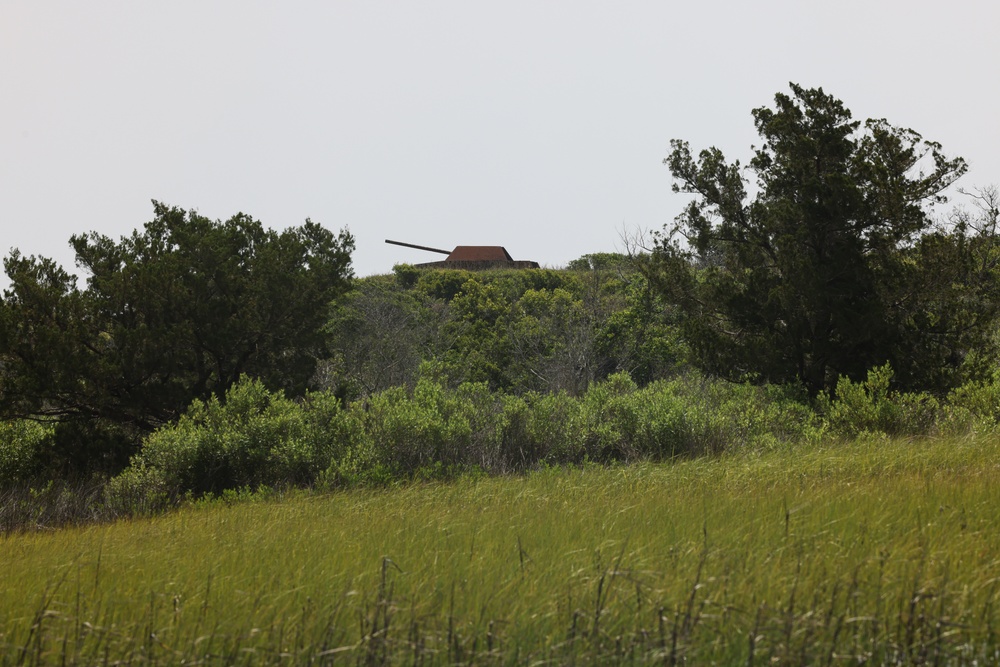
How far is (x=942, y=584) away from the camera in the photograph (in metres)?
3.90

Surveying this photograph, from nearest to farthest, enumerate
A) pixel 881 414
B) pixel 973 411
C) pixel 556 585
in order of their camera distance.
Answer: pixel 556 585
pixel 881 414
pixel 973 411

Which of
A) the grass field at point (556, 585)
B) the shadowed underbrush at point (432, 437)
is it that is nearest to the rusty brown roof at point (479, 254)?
the shadowed underbrush at point (432, 437)

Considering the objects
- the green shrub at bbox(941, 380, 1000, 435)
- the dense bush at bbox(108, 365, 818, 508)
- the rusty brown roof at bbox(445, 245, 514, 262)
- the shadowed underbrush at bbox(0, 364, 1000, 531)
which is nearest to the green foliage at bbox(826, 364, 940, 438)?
the shadowed underbrush at bbox(0, 364, 1000, 531)

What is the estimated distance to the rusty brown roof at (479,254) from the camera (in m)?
56.8

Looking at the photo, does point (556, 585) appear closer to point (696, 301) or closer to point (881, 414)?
point (881, 414)

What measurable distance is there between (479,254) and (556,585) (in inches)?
2121

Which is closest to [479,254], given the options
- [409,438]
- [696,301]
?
[696,301]

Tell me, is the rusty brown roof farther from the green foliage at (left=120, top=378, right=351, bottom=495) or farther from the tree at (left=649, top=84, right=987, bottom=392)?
the green foliage at (left=120, top=378, right=351, bottom=495)

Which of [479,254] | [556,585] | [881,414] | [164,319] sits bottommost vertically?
[881,414]

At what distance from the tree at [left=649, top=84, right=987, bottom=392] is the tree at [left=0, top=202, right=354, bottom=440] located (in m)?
7.36

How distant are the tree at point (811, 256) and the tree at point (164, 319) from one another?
7.36 m

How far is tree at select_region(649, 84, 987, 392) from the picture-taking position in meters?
14.4

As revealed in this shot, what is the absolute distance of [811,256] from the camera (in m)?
14.9

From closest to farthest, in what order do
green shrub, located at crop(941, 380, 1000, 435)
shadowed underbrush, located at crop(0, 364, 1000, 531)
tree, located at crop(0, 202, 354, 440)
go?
green shrub, located at crop(941, 380, 1000, 435), shadowed underbrush, located at crop(0, 364, 1000, 531), tree, located at crop(0, 202, 354, 440)
